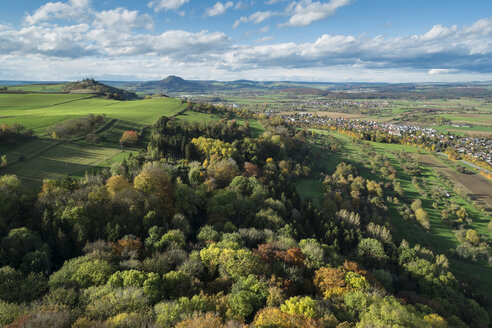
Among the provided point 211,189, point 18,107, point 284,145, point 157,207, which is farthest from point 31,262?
point 18,107

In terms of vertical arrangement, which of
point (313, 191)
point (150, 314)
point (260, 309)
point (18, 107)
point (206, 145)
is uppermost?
point (18, 107)

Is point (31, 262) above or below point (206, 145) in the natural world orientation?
below

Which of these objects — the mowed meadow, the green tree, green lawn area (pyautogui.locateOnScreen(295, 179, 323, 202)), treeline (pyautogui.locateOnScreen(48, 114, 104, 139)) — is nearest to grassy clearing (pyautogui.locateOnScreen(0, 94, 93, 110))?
the mowed meadow

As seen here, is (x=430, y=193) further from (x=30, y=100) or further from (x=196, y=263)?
(x=30, y=100)

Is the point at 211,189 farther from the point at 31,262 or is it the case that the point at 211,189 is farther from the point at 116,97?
the point at 116,97

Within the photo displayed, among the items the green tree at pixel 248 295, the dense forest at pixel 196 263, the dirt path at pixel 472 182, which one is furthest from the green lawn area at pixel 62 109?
the dirt path at pixel 472 182

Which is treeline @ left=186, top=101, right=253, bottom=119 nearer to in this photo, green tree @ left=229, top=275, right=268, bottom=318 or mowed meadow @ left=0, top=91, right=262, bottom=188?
mowed meadow @ left=0, top=91, right=262, bottom=188
